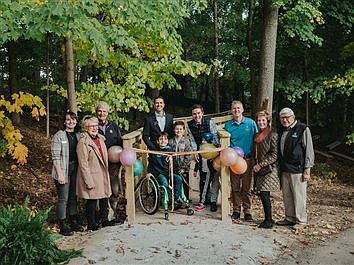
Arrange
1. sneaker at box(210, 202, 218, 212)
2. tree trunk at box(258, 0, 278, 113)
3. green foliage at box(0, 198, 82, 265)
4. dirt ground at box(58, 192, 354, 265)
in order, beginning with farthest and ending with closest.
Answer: tree trunk at box(258, 0, 278, 113), sneaker at box(210, 202, 218, 212), dirt ground at box(58, 192, 354, 265), green foliage at box(0, 198, 82, 265)

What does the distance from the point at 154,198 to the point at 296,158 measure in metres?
2.13

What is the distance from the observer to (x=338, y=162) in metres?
17.1

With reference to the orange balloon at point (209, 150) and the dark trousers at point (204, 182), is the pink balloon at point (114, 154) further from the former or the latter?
the dark trousers at point (204, 182)

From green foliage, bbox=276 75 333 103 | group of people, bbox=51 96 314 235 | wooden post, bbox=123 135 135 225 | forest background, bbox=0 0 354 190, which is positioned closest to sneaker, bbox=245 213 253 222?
group of people, bbox=51 96 314 235

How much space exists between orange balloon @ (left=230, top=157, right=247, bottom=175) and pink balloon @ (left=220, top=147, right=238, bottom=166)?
0.08 m

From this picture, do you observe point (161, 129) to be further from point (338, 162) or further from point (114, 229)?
point (338, 162)

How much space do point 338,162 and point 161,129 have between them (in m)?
11.4

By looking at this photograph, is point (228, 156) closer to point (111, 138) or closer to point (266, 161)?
point (266, 161)

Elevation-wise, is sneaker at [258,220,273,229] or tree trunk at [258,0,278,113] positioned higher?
tree trunk at [258,0,278,113]

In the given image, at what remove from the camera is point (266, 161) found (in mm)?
6910

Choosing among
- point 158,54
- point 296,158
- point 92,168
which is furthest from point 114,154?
point 158,54

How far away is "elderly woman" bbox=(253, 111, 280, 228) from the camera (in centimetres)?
691

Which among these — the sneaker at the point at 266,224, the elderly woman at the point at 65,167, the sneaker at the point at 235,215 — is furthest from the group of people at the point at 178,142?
the elderly woman at the point at 65,167

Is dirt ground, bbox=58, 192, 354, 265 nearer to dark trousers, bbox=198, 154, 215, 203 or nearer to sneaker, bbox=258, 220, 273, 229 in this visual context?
sneaker, bbox=258, 220, 273, 229
